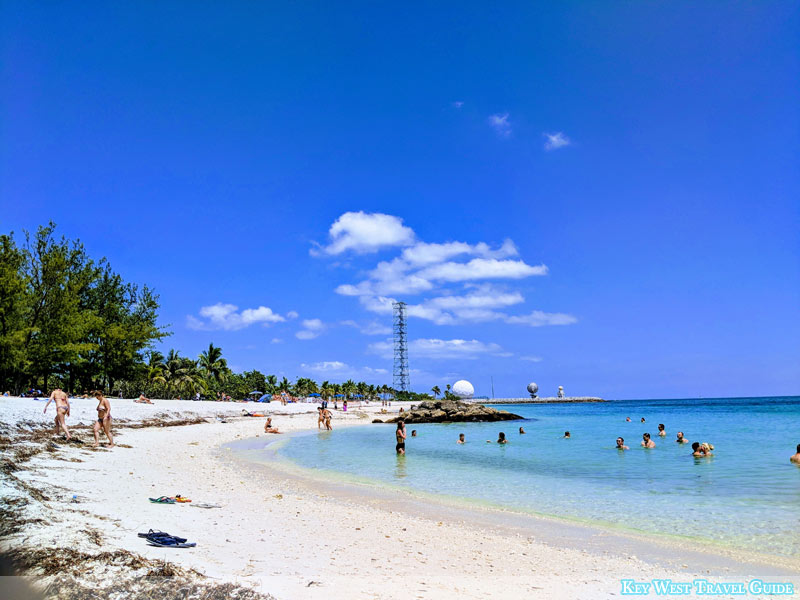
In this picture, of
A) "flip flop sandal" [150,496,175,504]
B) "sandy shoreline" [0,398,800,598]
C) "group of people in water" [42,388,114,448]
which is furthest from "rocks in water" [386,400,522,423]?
"flip flop sandal" [150,496,175,504]

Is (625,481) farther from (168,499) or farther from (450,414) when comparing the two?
(450,414)

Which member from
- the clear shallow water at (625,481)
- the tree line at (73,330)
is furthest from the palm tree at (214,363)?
the clear shallow water at (625,481)

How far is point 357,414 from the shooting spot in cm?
6675

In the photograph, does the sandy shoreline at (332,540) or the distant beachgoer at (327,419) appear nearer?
the sandy shoreline at (332,540)

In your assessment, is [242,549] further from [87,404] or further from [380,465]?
[87,404]

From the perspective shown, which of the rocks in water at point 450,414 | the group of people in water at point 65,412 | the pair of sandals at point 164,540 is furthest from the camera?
the rocks in water at point 450,414

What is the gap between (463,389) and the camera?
12938 cm

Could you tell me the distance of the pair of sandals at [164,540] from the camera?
6.27 meters

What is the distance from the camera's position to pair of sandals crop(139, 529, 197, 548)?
6273 mm

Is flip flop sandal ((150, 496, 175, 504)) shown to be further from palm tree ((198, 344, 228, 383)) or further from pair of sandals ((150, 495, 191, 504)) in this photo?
palm tree ((198, 344, 228, 383))

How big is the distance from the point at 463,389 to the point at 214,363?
70.9 metres

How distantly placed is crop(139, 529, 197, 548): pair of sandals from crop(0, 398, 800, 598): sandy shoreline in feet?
0.45

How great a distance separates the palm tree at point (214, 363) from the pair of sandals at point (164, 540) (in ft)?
247

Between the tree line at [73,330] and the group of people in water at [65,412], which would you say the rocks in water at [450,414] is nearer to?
the tree line at [73,330]
